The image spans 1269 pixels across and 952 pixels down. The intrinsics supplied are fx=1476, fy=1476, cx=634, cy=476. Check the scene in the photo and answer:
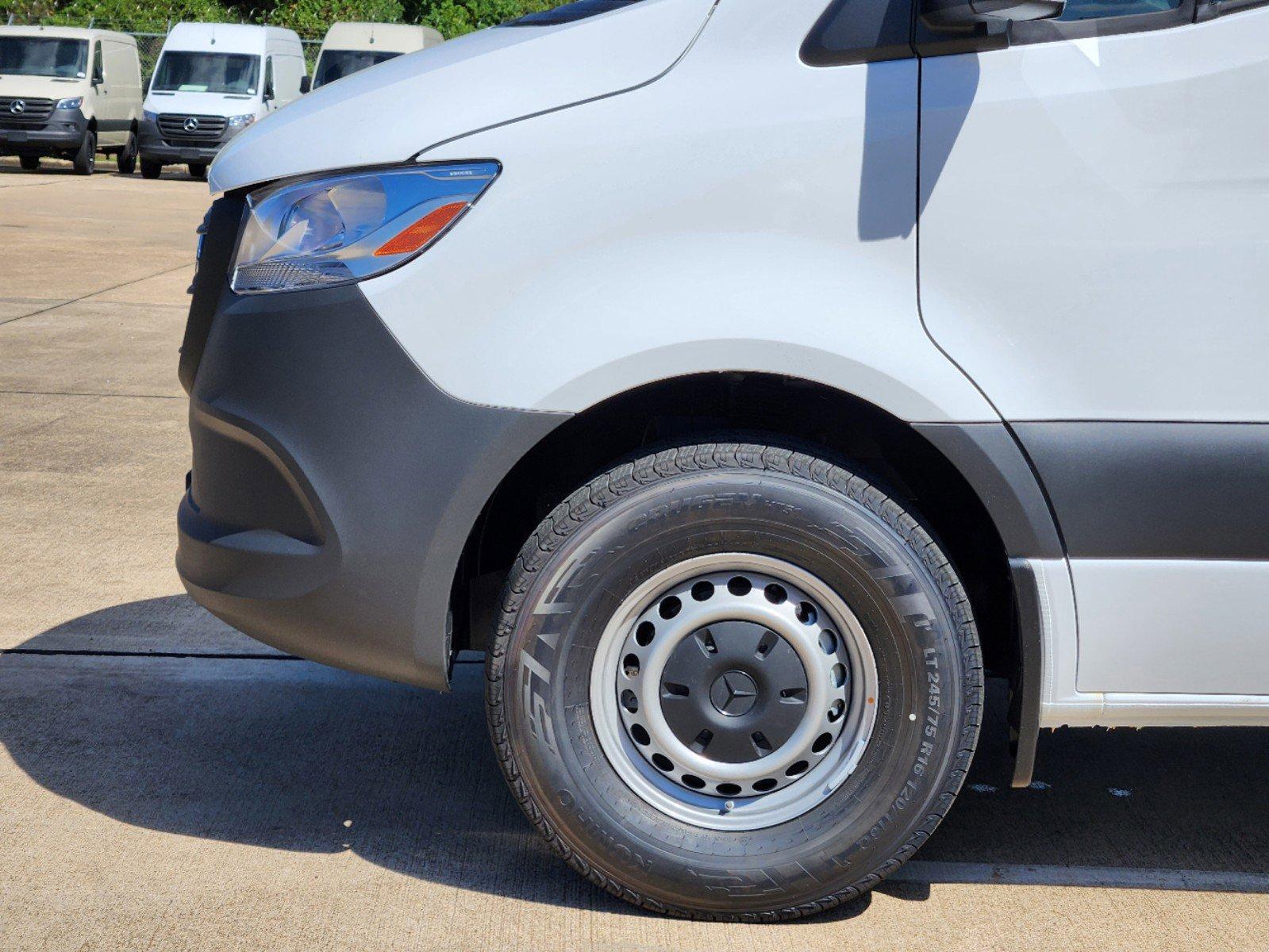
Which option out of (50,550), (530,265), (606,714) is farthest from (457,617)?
(50,550)

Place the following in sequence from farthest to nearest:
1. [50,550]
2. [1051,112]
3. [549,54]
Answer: [50,550] → [549,54] → [1051,112]

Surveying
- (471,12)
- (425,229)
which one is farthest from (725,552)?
(471,12)

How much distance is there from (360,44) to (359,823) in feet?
75.7

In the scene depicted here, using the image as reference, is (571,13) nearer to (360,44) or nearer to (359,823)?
(359,823)

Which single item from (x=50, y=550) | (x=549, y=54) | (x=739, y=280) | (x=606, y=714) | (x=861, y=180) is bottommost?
(x=50, y=550)

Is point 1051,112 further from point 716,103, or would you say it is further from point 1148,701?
point 1148,701

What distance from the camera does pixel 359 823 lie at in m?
2.98

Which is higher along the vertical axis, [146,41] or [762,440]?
[762,440]

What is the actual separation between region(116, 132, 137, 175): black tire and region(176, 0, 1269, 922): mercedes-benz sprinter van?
2353cm

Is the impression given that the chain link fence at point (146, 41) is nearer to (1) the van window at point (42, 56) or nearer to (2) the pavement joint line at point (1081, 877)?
(1) the van window at point (42, 56)

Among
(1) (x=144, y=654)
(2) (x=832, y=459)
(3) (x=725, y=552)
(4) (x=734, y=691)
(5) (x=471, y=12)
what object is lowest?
(5) (x=471, y=12)

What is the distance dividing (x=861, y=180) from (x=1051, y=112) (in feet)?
1.02

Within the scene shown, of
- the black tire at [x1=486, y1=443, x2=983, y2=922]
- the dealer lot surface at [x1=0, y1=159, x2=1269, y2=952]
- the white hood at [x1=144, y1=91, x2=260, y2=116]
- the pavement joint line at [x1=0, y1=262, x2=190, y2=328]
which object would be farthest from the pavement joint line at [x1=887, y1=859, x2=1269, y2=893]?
the white hood at [x1=144, y1=91, x2=260, y2=116]

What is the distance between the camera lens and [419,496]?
2.46 meters
